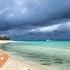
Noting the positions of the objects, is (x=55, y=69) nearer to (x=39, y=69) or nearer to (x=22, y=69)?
(x=39, y=69)

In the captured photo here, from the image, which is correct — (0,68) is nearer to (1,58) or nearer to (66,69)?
(1,58)

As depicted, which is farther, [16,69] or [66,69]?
[66,69]

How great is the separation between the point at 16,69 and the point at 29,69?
100cm

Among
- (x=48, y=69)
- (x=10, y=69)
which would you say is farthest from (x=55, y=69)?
(x=10, y=69)

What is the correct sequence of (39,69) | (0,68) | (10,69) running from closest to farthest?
(0,68) < (10,69) < (39,69)

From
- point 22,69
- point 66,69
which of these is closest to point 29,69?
point 22,69

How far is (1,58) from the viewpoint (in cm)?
1239

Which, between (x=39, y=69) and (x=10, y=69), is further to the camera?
(x=39, y=69)

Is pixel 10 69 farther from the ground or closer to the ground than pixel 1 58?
closer to the ground

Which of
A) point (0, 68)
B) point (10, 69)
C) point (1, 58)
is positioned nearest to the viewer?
point (1, 58)

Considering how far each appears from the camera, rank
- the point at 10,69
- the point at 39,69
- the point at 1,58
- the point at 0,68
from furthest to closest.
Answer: the point at 39,69 < the point at 10,69 < the point at 0,68 < the point at 1,58

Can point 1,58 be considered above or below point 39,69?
above

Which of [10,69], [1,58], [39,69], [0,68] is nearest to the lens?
[1,58]

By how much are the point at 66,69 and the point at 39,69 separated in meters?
2.48
